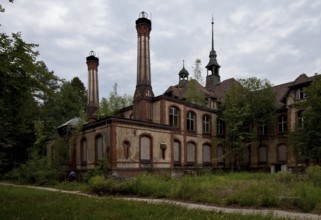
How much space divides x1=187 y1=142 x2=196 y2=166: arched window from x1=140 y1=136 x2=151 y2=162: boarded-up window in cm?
690

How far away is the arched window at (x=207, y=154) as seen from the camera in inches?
1435

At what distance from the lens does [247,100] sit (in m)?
36.6

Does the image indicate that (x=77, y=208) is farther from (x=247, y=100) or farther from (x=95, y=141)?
(x=247, y=100)

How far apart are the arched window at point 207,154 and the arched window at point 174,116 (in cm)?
511

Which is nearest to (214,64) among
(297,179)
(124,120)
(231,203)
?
(124,120)

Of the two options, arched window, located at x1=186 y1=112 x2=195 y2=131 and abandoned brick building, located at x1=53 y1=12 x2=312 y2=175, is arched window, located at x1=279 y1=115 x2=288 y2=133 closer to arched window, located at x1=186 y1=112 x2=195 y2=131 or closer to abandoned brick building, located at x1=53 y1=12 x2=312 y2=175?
→ abandoned brick building, located at x1=53 y1=12 x2=312 y2=175

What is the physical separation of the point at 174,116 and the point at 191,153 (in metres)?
4.26

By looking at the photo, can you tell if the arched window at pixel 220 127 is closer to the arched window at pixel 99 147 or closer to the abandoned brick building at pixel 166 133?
the abandoned brick building at pixel 166 133

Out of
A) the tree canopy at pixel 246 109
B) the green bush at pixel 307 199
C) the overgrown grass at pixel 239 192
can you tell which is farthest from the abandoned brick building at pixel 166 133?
the green bush at pixel 307 199

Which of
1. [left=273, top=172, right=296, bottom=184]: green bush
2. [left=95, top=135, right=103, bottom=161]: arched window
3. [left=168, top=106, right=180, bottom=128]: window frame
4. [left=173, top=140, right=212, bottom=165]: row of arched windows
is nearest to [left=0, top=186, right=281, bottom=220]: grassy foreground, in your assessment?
[left=273, top=172, right=296, bottom=184]: green bush

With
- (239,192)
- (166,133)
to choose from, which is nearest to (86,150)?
(166,133)

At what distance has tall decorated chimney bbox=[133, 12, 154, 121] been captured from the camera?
1211 inches

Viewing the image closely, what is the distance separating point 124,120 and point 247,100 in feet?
51.0

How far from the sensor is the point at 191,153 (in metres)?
34.7
